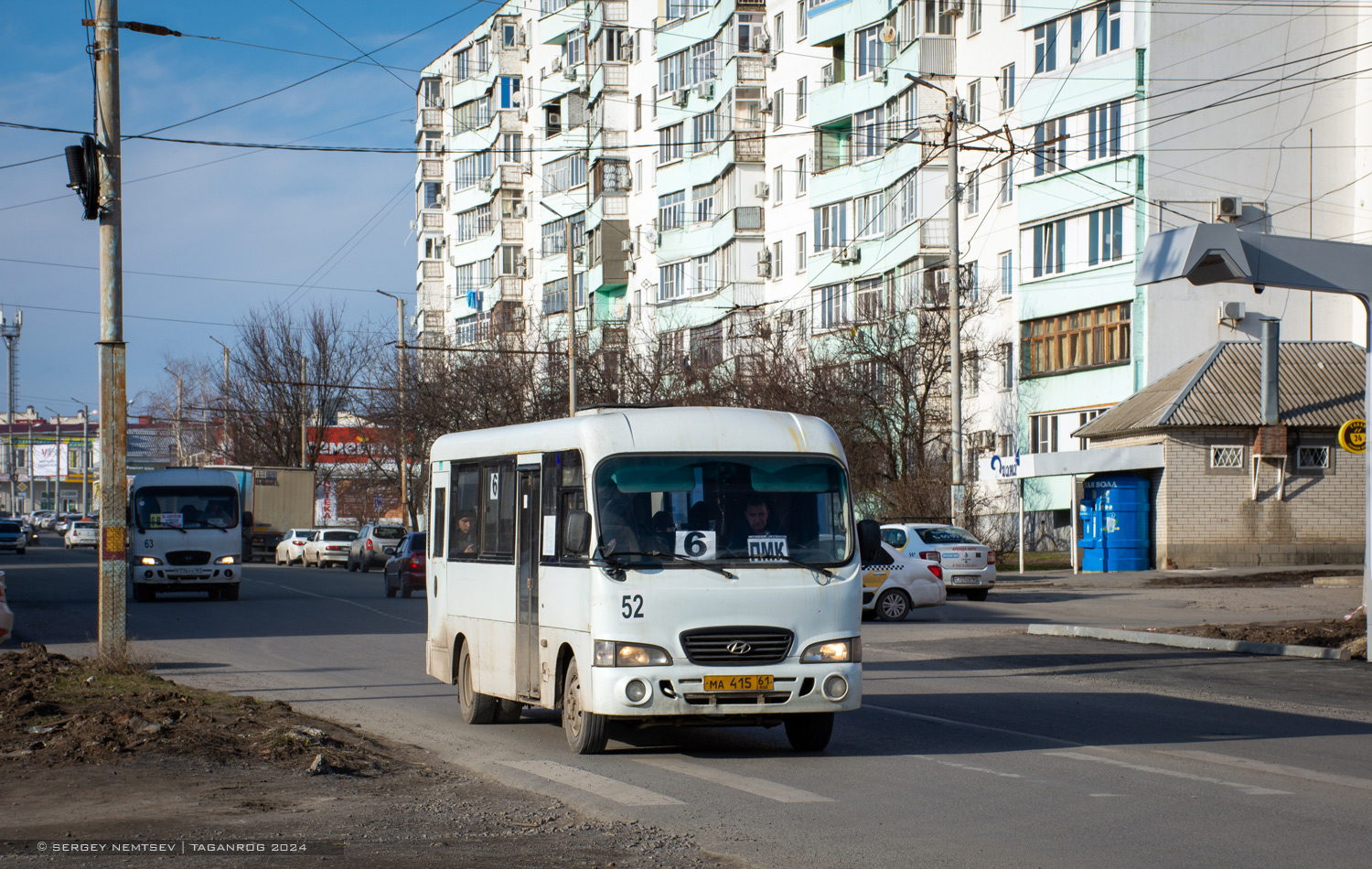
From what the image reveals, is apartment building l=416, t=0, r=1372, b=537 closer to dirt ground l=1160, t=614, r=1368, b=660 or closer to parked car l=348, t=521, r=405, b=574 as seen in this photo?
parked car l=348, t=521, r=405, b=574

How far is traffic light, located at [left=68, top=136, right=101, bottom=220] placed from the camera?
15430 mm

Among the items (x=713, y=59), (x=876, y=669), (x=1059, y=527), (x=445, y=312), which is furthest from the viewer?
(x=445, y=312)

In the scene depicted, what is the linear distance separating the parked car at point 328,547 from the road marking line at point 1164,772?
48520 mm

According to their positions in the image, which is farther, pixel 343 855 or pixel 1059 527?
pixel 1059 527

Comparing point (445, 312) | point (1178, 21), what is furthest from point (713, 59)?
point (445, 312)

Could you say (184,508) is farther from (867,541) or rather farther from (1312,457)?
(1312,457)

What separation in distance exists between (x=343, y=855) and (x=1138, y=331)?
40317mm

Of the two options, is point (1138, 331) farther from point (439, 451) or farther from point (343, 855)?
point (343, 855)

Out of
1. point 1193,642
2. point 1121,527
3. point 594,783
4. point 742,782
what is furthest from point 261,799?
point 1121,527

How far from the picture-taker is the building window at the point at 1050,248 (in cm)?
4678

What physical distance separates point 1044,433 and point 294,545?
94.9 ft

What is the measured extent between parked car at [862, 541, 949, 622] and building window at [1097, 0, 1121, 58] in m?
24.1

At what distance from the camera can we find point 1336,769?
10.1m

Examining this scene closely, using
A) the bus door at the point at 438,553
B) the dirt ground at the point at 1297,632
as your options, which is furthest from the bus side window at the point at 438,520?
the dirt ground at the point at 1297,632
